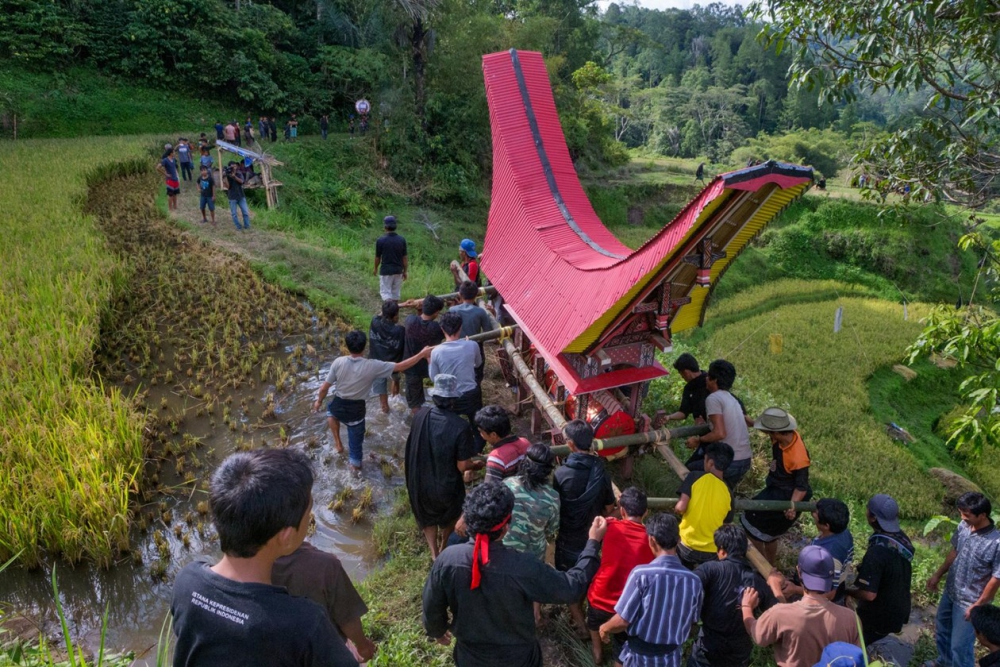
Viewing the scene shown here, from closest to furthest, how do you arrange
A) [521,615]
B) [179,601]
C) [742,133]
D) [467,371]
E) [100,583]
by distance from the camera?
[179,601] < [521,615] < [100,583] < [467,371] < [742,133]

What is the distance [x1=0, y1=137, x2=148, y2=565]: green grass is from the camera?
3.98m

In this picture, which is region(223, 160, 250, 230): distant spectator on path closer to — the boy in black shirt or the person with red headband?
the person with red headband

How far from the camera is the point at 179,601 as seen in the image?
1795mm

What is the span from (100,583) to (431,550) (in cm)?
215

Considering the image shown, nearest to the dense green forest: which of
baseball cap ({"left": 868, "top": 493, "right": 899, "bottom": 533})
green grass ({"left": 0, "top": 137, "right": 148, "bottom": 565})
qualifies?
green grass ({"left": 0, "top": 137, "right": 148, "bottom": 565})

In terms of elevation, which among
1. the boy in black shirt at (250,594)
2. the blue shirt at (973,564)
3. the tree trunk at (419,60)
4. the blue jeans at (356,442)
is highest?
the tree trunk at (419,60)

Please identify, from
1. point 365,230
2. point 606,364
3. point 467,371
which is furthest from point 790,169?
point 365,230

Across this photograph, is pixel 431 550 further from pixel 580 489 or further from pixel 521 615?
pixel 521 615

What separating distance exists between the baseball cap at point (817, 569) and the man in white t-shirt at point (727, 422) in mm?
1544

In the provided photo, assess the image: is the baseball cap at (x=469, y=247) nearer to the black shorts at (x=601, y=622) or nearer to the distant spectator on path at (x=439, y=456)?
the distant spectator on path at (x=439, y=456)

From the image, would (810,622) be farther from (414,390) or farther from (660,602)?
(414,390)

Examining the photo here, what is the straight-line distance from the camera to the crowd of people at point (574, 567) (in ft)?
5.86

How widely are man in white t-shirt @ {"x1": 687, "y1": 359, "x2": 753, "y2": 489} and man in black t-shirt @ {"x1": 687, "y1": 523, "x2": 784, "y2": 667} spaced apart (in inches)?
52.4

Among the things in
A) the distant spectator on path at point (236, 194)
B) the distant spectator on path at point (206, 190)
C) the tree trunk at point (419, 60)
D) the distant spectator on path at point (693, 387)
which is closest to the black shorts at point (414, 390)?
the distant spectator on path at point (693, 387)
